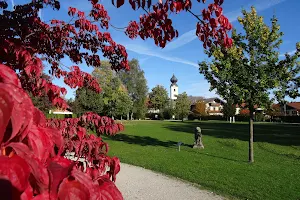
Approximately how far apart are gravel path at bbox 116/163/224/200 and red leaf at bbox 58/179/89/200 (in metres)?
6.49

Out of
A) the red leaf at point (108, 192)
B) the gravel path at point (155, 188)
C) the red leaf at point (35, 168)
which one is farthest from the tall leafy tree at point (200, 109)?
the red leaf at point (35, 168)

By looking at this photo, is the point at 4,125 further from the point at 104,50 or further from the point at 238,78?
the point at 238,78

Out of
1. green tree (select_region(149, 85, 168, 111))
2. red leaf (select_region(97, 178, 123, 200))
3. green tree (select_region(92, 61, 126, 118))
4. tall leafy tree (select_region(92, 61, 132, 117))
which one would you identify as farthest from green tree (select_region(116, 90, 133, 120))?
red leaf (select_region(97, 178, 123, 200))

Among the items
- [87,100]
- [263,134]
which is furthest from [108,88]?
[263,134]

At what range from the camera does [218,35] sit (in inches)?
124

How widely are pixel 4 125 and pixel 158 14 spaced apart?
105 inches

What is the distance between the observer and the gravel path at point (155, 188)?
7035 millimetres

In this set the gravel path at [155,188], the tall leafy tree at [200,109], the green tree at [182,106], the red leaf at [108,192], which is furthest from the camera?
the tall leafy tree at [200,109]

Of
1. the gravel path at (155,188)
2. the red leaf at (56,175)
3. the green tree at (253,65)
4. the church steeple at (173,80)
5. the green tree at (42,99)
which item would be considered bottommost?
the gravel path at (155,188)

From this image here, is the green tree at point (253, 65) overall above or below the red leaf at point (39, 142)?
above

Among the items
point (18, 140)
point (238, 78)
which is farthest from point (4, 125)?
point (238, 78)

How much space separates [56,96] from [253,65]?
33.3 feet

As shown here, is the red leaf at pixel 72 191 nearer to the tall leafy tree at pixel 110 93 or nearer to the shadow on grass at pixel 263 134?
the shadow on grass at pixel 263 134

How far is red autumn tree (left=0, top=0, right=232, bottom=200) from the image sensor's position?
27.1 inches
